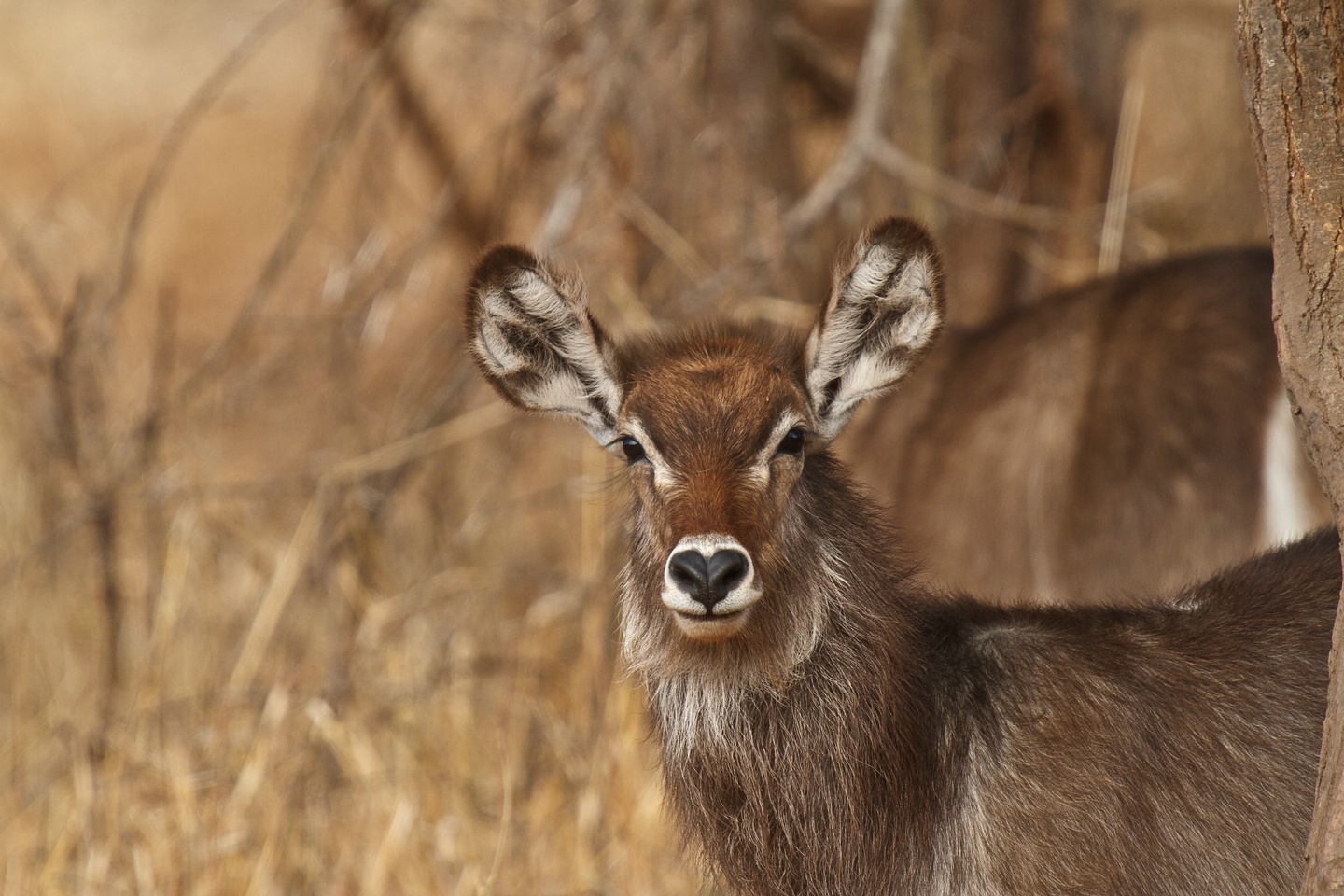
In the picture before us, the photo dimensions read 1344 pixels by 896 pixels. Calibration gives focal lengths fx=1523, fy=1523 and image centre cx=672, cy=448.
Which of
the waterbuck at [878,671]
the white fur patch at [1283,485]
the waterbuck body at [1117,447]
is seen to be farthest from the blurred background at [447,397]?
the white fur patch at [1283,485]

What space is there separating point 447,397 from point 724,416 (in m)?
3.24

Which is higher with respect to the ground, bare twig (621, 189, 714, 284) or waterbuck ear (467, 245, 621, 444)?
bare twig (621, 189, 714, 284)

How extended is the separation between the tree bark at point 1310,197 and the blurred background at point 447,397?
2693mm

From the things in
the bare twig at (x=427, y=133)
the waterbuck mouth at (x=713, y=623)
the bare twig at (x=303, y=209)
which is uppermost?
the bare twig at (x=427, y=133)

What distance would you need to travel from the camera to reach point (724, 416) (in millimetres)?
3477

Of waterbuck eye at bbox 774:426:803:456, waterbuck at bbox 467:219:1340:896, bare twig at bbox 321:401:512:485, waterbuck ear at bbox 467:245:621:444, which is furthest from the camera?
bare twig at bbox 321:401:512:485

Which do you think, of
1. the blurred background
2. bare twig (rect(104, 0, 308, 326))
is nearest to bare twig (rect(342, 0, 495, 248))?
the blurred background

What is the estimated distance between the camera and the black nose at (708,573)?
315cm

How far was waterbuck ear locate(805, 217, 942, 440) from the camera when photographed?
3.62 metres

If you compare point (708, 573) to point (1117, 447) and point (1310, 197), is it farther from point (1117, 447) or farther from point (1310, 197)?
point (1117, 447)

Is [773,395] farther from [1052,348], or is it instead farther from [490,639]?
[490,639]

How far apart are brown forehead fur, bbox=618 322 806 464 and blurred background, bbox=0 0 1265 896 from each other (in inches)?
63.0

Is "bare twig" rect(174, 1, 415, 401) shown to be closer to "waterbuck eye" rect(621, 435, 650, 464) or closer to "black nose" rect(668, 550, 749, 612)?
"waterbuck eye" rect(621, 435, 650, 464)

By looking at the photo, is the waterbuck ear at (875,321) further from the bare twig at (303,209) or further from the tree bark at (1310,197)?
the bare twig at (303,209)
